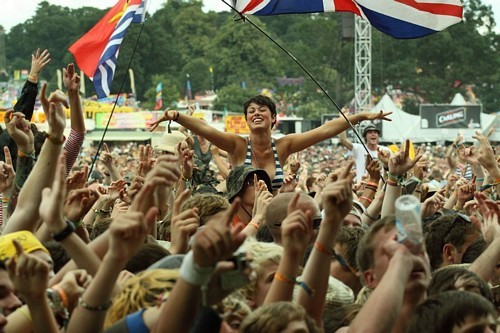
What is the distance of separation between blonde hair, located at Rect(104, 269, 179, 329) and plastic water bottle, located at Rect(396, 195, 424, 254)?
2.38 ft

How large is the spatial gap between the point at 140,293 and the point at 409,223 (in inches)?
34.6

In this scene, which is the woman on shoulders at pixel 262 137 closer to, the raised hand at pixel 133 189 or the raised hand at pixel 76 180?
the raised hand at pixel 133 189

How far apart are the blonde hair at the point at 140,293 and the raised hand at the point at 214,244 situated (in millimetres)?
441

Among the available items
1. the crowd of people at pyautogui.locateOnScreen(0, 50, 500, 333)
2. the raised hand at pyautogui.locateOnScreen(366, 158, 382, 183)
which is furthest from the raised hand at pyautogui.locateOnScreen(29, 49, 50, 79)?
the raised hand at pyautogui.locateOnScreen(366, 158, 382, 183)

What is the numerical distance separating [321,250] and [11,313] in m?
1.09

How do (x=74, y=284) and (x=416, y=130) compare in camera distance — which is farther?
(x=416, y=130)

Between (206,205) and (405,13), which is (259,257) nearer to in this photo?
(206,205)

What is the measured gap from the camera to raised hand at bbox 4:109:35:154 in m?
6.26

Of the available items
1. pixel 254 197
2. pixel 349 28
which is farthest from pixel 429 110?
pixel 254 197

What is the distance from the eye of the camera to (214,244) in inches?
135

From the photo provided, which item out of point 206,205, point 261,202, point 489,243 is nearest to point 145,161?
point 206,205

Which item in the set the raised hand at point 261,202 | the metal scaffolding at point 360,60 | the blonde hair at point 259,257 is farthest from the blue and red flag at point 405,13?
Result: the metal scaffolding at point 360,60

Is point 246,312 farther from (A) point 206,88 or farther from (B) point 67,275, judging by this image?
(A) point 206,88

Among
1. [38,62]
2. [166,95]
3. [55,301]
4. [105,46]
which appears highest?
[105,46]
